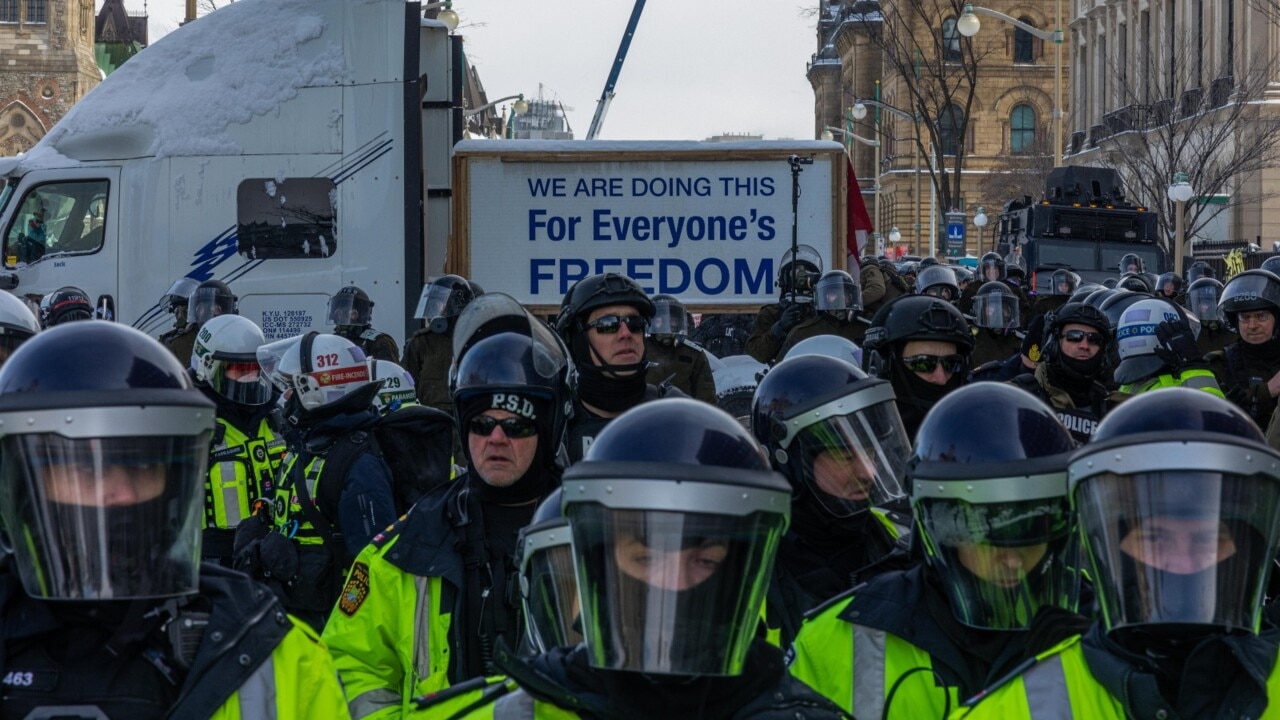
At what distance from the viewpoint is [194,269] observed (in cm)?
1445

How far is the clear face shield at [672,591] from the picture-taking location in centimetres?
275

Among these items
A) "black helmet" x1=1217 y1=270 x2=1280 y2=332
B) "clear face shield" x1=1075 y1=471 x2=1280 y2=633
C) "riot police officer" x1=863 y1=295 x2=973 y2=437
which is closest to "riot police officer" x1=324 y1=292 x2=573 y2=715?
"clear face shield" x1=1075 y1=471 x2=1280 y2=633

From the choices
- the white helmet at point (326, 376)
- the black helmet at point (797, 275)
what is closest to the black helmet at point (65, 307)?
the black helmet at point (797, 275)

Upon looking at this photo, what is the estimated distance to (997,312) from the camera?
524 inches

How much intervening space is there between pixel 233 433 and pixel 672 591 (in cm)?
462

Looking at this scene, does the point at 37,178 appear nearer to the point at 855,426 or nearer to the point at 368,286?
the point at 368,286

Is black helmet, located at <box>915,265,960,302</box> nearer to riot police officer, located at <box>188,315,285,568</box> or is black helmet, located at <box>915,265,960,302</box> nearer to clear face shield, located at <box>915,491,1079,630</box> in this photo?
riot police officer, located at <box>188,315,285,568</box>

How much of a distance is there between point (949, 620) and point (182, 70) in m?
12.3

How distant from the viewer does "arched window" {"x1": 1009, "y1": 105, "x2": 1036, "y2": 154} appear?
291 ft

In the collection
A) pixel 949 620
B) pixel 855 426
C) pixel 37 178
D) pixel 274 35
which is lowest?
pixel 949 620

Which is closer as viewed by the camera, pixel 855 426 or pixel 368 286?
pixel 855 426

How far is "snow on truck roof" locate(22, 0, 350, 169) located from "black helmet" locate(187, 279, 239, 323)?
151 cm

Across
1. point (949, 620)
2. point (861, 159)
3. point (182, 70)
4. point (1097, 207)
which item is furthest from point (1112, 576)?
point (861, 159)

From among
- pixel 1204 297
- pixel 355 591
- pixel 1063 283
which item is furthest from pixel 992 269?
pixel 355 591
